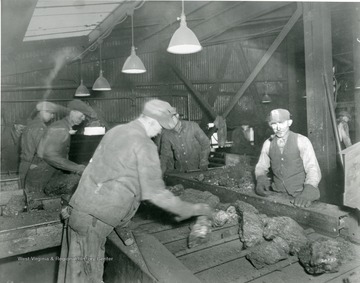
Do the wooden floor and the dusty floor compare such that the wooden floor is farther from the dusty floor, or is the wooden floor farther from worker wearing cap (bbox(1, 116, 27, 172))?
worker wearing cap (bbox(1, 116, 27, 172))

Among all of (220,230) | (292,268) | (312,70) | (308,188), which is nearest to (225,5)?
(312,70)

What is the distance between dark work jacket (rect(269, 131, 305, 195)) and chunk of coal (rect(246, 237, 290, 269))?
128 cm

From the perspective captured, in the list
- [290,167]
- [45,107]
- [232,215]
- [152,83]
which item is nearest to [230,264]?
[232,215]

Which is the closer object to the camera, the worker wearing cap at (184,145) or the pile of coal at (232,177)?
the pile of coal at (232,177)

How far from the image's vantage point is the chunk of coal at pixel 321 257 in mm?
2109

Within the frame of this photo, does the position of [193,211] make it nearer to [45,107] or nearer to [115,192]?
[115,192]

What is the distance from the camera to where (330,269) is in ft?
6.95

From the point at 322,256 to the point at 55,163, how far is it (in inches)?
139

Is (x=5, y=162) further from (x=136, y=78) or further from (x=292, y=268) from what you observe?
(x=292, y=268)

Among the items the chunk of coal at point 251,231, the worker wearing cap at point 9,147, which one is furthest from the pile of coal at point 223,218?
the worker wearing cap at point 9,147

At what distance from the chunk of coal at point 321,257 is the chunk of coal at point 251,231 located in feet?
1.14

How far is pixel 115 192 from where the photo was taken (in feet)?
8.10

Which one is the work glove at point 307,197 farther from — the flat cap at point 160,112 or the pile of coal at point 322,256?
the flat cap at point 160,112

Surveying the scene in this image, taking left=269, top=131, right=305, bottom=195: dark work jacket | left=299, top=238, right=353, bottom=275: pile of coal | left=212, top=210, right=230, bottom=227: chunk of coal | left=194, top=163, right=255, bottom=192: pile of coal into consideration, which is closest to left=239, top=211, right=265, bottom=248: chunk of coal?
left=212, top=210, right=230, bottom=227: chunk of coal
